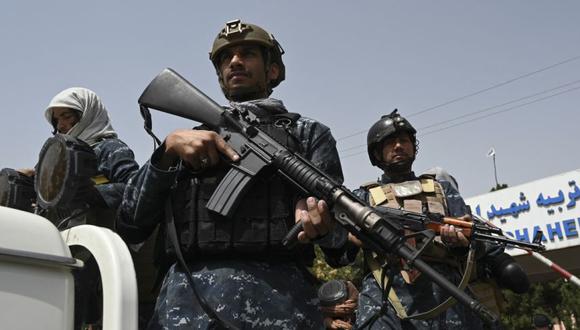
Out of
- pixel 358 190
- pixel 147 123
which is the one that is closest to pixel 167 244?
pixel 147 123

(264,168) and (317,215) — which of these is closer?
(317,215)

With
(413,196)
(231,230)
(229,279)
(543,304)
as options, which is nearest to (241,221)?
(231,230)

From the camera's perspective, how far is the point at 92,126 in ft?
11.5

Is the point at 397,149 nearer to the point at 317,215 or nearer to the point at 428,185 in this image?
the point at 428,185

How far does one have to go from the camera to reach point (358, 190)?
13.7 feet

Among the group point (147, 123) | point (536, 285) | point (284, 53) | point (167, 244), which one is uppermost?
point (284, 53)

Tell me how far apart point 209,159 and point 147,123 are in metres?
0.46

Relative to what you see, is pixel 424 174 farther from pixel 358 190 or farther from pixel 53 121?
pixel 53 121

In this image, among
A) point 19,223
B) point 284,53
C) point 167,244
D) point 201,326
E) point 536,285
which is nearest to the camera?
point 19,223

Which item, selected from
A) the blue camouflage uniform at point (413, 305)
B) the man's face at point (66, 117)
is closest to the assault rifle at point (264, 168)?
the man's face at point (66, 117)

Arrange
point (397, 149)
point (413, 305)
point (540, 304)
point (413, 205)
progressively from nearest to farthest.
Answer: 1. point (413, 305)
2. point (413, 205)
3. point (397, 149)
4. point (540, 304)

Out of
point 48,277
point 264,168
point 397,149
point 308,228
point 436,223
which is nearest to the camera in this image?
point 48,277

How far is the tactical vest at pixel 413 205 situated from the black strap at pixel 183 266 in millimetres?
1654

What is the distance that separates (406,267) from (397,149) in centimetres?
101
